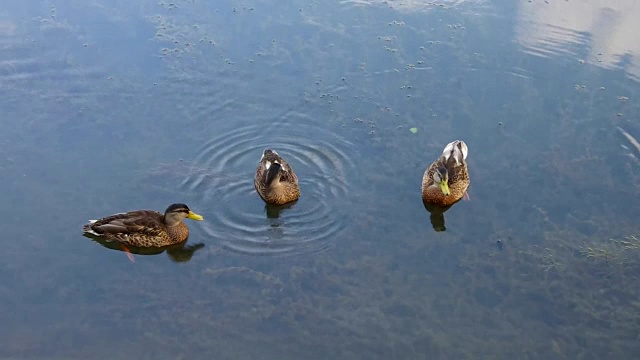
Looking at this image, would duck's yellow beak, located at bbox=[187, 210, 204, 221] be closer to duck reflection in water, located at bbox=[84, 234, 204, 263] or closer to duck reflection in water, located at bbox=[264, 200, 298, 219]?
duck reflection in water, located at bbox=[84, 234, 204, 263]

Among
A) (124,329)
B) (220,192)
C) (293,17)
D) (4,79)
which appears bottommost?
(124,329)

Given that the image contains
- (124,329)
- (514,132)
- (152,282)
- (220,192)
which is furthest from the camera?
(514,132)

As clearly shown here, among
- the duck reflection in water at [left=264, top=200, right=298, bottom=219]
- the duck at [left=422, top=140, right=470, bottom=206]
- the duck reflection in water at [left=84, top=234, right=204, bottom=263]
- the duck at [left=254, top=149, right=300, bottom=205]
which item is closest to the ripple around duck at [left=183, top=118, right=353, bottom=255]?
the duck reflection in water at [left=264, top=200, right=298, bottom=219]

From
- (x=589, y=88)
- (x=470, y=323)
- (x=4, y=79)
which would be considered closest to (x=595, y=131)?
(x=589, y=88)

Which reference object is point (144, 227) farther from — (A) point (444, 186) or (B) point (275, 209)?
(A) point (444, 186)

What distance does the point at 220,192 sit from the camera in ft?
27.9

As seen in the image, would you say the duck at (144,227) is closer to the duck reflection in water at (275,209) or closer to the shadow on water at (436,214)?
the duck reflection in water at (275,209)

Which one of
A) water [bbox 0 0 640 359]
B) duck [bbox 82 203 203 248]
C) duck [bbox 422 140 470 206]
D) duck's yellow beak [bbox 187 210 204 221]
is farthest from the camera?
duck [bbox 422 140 470 206]

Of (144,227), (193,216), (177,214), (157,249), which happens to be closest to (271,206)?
(193,216)

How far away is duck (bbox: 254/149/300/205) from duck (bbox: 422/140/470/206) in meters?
1.54

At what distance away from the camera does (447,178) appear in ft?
27.1

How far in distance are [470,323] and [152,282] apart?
3.15 m

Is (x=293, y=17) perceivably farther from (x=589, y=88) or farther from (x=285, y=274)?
(x=285, y=274)

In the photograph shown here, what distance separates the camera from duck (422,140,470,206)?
829 cm
